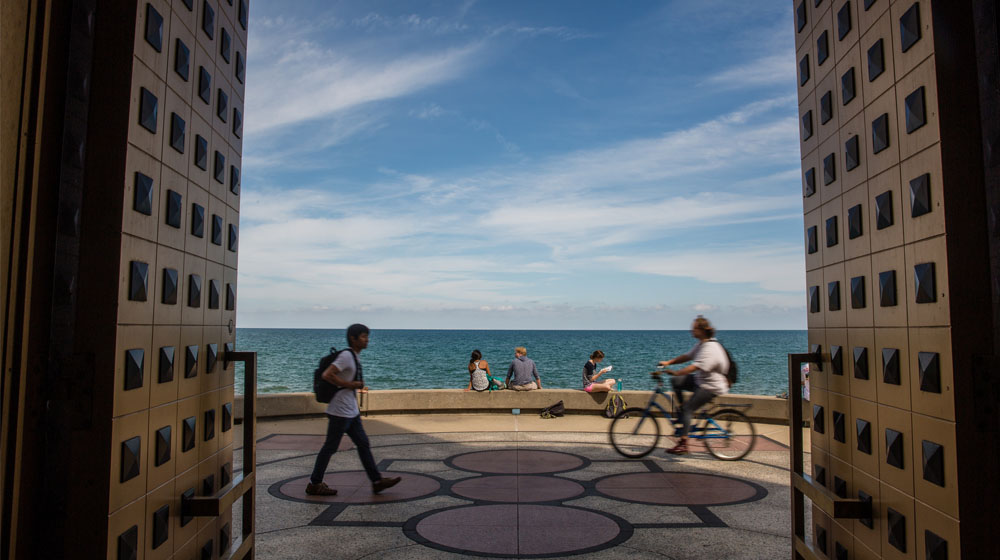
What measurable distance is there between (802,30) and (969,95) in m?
1.87

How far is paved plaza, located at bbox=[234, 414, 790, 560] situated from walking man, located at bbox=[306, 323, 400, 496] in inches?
6.4

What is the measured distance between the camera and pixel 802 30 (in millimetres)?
4188

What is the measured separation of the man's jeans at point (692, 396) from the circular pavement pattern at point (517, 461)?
1483 mm

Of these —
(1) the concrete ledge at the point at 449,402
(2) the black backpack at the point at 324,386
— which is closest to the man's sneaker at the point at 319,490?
(2) the black backpack at the point at 324,386

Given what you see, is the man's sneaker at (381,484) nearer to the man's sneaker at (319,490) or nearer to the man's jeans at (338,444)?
the man's jeans at (338,444)

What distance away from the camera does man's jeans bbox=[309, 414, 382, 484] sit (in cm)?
728

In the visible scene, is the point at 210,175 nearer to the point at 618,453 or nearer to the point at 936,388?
the point at 936,388

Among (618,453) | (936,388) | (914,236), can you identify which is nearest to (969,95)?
(914,236)

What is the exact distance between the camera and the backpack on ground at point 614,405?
13.3m

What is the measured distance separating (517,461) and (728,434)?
286 centimetres

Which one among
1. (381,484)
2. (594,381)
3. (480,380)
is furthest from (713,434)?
(480,380)

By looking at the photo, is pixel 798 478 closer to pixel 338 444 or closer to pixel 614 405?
pixel 338 444

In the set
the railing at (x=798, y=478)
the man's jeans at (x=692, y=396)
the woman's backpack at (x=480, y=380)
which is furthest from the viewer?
the woman's backpack at (x=480, y=380)

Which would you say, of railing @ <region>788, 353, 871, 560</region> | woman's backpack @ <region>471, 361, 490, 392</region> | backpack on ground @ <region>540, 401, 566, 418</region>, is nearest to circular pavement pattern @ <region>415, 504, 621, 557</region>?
railing @ <region>788, 353, 871, 560</region>
